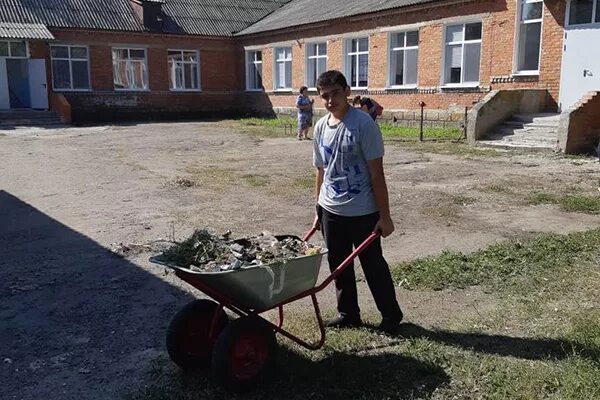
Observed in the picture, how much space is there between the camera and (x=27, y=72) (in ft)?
83.4

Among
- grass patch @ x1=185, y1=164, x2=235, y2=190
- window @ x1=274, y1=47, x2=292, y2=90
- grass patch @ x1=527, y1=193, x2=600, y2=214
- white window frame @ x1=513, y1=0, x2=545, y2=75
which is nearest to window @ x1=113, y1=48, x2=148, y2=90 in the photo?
window @ x1=274, y1=47, x2=292, y2=90

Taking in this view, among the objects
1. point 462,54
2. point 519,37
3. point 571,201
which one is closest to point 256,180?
point 571,201

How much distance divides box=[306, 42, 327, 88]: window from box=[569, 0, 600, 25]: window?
11065 mm

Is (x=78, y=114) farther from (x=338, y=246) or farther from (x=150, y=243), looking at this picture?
(x=338, y=246)

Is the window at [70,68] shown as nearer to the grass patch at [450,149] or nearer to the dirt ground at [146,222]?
the dirt ground at [146,222]

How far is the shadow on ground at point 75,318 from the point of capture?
355 centimetres

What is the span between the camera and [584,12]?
15.1 meters

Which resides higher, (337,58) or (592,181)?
(337,58)

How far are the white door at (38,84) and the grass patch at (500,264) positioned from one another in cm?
2370

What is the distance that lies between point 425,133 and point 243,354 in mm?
15930

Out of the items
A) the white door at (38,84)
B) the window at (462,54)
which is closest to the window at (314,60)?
the window at (462,54)

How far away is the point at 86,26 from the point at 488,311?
84.0 ft

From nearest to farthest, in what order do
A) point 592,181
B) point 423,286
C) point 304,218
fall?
1. point 423,286
2. point 304,218
3. point 592,181

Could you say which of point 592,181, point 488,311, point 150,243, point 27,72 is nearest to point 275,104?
point 27,72
